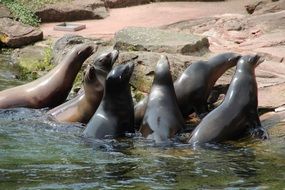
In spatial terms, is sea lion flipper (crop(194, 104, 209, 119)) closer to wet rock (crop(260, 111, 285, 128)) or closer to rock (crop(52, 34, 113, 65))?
wet rock (crop(260, 111, 285, 128))

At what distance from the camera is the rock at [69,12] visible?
15328 mm

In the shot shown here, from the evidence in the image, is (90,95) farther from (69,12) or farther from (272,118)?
(69,12)

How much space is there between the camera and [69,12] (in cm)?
1539

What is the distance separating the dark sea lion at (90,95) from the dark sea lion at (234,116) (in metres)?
1.51

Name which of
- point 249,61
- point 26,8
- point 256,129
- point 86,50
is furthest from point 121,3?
point 256,129

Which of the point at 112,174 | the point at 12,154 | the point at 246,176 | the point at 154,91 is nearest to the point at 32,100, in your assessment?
the point at 154,91

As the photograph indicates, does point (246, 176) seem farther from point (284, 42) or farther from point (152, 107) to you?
point (284, 42)

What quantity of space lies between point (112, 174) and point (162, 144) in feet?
4.19

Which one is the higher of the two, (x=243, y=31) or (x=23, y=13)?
(x=23, y=13)

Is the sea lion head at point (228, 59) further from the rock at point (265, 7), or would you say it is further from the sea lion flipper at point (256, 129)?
the rock at point (265, 7)

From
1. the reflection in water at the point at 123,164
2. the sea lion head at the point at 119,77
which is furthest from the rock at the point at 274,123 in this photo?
the sea lion head at the point at 119,77

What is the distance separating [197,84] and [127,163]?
2291 millimetres

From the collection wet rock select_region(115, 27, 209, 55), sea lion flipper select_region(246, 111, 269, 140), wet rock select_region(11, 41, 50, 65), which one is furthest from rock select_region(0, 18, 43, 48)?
sea lion flipper select_region(246, 111, 269, 140)

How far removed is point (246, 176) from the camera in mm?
5344
